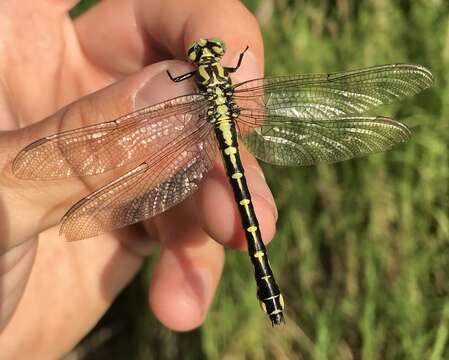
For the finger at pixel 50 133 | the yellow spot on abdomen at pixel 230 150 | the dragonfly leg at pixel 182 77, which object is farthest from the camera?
the yellow spot on abdomen at pixel 230 150

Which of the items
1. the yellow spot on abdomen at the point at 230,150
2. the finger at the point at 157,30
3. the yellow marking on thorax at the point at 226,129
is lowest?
the yellow spot on abdomen at the point at 230,150

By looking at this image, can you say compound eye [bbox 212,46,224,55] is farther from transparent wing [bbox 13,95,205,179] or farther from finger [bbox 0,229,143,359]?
finger [bbox 0,229,143,359]

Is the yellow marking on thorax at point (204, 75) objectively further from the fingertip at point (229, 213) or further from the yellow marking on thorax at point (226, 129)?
the fingertip at point (229, 213)

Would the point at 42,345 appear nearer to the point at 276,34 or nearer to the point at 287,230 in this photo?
the point at 287,230

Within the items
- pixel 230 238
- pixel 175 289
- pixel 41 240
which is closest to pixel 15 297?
pixel 41 240

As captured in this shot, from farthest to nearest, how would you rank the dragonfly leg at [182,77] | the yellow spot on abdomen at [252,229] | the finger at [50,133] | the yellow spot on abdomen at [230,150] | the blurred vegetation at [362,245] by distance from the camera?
1. the blurred vegetation at [362,245]
2. the yellow spot on abdomen at [230,150]
3. the yellow spot on abdomen at [252,229]
4. the dragonfly leg at [182,77]
5. the finger at [50,133]

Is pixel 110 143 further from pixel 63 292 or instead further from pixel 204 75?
pixel 63 292

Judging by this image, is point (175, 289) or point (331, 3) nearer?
point (175, 289)

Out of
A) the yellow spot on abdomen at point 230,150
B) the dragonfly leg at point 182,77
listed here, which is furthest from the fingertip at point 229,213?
the dragonfly leg at point 182,77
